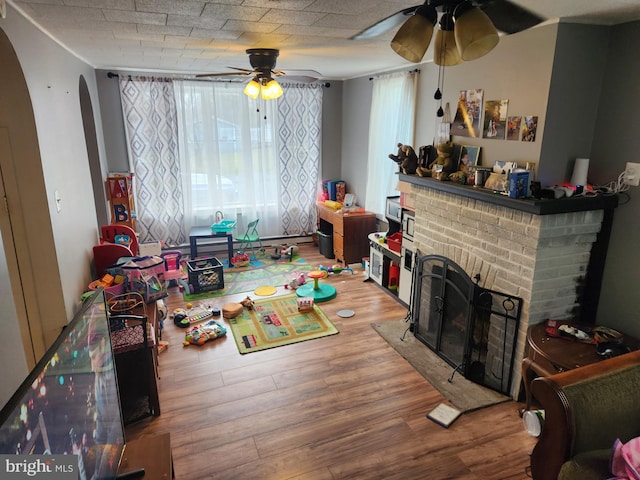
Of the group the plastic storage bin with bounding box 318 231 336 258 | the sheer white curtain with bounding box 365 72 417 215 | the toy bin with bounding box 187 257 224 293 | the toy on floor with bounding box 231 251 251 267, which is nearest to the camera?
the sheer white curtain with bounding box 365 72 417 215

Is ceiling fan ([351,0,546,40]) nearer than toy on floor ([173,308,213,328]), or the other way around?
ceiling fan ([351,0,546,40])

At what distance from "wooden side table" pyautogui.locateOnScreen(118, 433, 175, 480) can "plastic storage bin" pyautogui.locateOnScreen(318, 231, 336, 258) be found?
393 centimetres

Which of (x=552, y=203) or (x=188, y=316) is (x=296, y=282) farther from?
(x=552, y=203)

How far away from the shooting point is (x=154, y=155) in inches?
201

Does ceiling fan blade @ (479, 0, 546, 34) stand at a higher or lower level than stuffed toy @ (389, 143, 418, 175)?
higher

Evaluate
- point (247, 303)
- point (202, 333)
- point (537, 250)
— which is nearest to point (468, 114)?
point (537, 250)

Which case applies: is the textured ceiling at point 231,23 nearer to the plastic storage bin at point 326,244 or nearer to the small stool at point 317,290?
the small stool at point 317,290

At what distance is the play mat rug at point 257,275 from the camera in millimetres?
4539

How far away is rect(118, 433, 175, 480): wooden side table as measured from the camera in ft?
5.37

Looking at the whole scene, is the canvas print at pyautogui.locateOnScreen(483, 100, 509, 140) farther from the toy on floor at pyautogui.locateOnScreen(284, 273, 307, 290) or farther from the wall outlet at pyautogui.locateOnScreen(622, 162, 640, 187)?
the toy on floor at pyautogui.locateOnScreen(284, 273, 307, 290)

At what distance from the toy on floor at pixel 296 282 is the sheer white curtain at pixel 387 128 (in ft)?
4.21

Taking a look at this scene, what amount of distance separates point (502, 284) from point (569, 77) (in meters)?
1.32

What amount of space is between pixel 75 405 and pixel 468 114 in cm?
296

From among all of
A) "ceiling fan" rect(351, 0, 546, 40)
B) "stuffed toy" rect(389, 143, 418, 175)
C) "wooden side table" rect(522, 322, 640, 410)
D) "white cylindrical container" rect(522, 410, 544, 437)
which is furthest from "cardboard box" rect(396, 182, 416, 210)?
"white cylindrical container" rect(522, 410, 544, 437)
